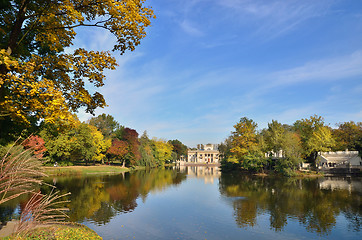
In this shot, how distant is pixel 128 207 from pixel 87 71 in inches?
641

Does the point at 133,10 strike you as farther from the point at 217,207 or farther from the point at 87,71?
the point at 217,207

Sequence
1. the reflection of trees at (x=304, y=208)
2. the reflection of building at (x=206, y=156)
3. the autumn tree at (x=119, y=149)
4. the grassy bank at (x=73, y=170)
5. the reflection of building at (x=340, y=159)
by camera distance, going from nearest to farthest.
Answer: the reflection of trees at (x=304, y=208)
the grassy bank at (x=73, y=170)
the reflection of building at (x=340, y=159)
the autumn tree at (x=119, y=149)
the reflection of building at (x=206, y=156)

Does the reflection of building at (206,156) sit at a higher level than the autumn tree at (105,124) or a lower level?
lower

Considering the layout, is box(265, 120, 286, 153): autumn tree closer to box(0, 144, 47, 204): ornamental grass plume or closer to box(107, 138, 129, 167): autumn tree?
box(107, 138, 129, 167): autumn tree

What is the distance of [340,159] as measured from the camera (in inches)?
2315

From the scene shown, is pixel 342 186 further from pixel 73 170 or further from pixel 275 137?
pixel 73 170

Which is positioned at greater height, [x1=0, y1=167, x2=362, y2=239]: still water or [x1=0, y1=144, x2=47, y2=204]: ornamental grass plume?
[x1=0, y1=144, x2=47, y2=204]: ornamental grass plume

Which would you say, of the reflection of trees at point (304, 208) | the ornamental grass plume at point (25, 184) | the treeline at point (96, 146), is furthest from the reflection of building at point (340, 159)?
the ornamental grass plume at point (25, 184)

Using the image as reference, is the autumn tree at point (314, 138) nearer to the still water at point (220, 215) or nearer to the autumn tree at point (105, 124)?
the still water at point (220, 215)

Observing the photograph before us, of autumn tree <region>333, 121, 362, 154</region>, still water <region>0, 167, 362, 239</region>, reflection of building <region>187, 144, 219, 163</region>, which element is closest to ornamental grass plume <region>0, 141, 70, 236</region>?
still water <region>0, 167, 362, 239</region>

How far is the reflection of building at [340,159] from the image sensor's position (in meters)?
56.6

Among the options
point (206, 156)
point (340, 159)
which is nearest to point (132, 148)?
point (340, 159)

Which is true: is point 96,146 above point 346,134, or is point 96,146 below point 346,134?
below

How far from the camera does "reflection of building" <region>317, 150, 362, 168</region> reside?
2227 inches
